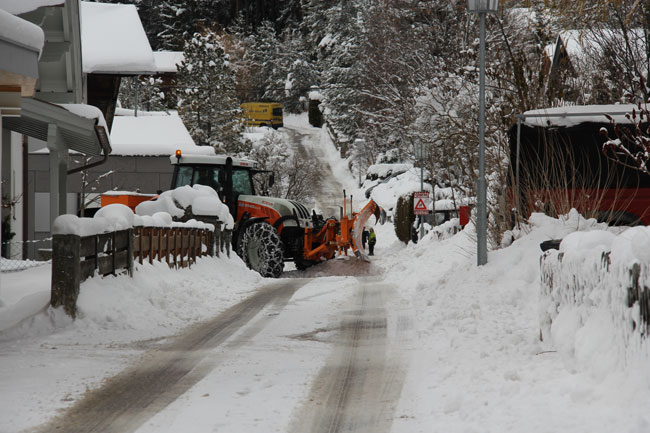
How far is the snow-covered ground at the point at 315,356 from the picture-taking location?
184 inches

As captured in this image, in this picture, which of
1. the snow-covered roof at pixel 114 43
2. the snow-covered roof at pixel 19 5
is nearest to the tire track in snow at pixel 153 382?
the snow-covered roof at pixel 19 5

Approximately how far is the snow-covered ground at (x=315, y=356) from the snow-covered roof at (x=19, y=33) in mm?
2770

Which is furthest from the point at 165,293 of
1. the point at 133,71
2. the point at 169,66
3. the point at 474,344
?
the point at 169,66

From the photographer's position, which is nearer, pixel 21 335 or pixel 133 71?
pixel 21 335

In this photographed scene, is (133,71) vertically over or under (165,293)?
over

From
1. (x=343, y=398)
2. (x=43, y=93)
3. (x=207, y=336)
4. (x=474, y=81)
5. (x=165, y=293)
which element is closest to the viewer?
(x=343, y=398)

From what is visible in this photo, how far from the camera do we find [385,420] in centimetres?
498

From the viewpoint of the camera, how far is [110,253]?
1016 cm

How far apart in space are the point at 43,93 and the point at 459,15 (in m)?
18.8

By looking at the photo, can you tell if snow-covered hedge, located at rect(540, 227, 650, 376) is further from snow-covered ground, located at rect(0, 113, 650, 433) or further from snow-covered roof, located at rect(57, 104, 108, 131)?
snow-covered roof, located at rect(57, 104, 108, 131)

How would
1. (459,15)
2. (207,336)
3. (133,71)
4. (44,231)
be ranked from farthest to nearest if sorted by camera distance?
1. (459,15)
2. (44,231)
3. (133,71)
4. (207,336)

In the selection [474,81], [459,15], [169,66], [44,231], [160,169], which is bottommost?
[44,231]

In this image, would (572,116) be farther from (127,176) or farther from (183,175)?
(127,176)

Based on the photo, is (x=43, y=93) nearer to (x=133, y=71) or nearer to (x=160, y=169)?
(x=133, y=71)
